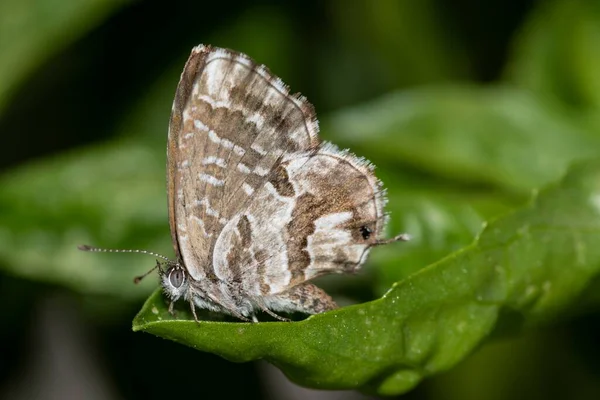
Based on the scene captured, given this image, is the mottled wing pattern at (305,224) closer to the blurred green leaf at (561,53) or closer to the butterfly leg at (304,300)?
the butterfly leg at (304,300)

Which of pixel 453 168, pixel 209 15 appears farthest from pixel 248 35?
pixel 453 168

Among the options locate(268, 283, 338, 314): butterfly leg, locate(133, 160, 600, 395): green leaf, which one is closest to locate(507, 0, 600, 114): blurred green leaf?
locate(133, 160, 600, 395): green leaf

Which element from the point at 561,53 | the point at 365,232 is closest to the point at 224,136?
A: the point at 365,232

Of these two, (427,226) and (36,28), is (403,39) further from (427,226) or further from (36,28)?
(36,28)

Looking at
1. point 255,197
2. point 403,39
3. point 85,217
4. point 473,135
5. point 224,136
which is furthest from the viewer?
point 403,39

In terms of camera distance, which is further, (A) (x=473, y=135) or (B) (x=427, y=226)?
(A) (x=473, y=135)

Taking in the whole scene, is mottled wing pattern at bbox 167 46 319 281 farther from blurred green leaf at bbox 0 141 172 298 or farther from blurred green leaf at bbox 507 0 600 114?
blurred green leaf at bbox 507 0 600 114

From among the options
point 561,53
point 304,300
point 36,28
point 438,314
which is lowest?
point 438,314
